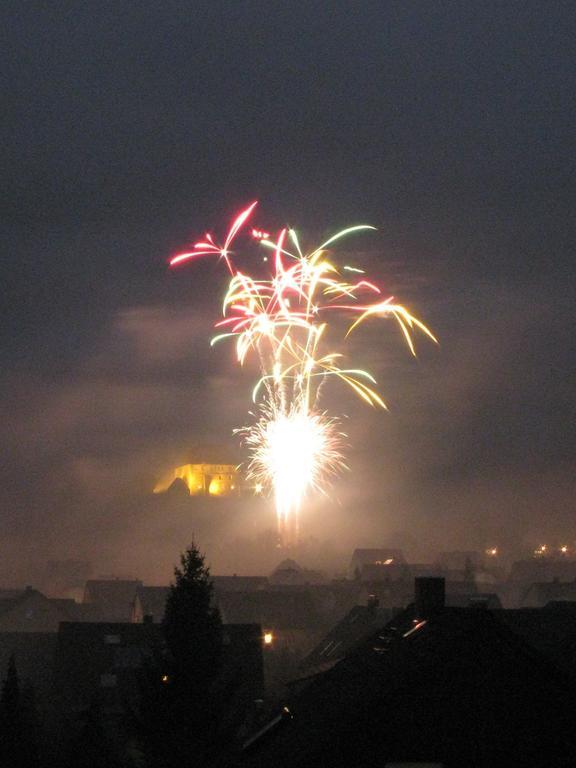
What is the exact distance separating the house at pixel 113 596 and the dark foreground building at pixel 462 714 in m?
95.5

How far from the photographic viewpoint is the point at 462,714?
21.3 meters

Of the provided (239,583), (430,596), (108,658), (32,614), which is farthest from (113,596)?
(430,596)

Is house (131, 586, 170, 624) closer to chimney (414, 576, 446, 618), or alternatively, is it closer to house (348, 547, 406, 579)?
house (348, 547, 406, 579)

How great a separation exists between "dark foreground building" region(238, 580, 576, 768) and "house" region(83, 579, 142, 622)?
95.5m

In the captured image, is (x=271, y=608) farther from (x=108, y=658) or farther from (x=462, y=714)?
(x=462, y=714)

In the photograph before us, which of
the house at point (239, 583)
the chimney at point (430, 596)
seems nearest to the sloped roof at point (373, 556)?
the house at point (239, 583)

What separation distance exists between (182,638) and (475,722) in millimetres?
13852

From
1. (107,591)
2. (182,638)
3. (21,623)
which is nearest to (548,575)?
(107,591)

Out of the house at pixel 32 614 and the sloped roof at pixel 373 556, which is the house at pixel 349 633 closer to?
the house at pixel 32 614

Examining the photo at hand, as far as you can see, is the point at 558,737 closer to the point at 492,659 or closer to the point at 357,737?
the point at 492,659

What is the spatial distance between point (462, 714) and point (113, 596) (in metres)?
105

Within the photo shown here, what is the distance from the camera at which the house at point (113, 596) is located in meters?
118

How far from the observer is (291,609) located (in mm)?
94938

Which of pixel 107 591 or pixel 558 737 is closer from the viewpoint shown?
pixel 558 737
